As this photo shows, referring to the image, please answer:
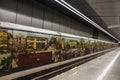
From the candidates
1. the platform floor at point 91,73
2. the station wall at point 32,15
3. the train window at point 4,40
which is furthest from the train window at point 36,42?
the platform floor at point 91,73

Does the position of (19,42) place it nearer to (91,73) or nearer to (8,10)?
(8,10)

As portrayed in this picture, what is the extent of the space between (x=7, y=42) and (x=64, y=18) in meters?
6.97

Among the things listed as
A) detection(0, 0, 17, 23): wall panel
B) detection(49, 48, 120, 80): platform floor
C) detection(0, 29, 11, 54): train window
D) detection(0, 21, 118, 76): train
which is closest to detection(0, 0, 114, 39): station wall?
detection(0, 0, 17, 23): wall panel

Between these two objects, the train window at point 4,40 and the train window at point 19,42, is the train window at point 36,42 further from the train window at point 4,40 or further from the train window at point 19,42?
the train window at point 4,40

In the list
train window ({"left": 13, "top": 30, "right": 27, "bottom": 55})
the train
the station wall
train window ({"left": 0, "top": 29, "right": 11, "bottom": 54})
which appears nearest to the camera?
train window ({"left": 0, "top": 29, "right": 11, "bottom": 54})

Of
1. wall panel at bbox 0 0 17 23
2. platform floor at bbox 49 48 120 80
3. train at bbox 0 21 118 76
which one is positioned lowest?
platform floor at bbox 49 48 120 80

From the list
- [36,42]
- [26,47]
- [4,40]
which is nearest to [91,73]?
[36,42]

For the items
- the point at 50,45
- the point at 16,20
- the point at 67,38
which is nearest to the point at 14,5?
the point at 16,20

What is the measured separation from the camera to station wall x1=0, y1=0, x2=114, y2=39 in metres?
6.49

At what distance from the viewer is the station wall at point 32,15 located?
6495mm

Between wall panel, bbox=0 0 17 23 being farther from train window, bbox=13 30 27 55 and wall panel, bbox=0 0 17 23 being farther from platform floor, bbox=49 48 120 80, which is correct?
platform floor, bbox=49 48 120 80

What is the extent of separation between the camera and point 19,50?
6121 mm

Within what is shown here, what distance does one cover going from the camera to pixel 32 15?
822 cm

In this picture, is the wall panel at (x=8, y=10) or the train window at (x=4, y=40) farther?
the wall panel at (x=8, y=10)
